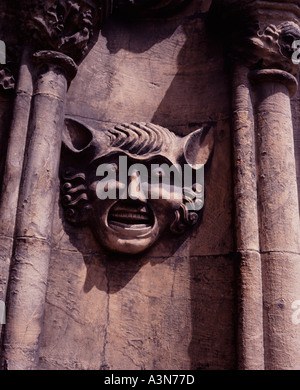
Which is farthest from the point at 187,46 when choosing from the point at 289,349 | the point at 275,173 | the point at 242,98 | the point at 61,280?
the point at 289,349

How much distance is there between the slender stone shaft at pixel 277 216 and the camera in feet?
8.05

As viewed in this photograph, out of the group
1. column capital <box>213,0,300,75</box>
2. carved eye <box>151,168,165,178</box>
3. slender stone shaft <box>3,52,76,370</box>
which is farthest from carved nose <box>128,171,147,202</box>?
column capital <box>213,0,300,75</box>

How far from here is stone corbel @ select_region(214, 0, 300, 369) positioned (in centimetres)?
247

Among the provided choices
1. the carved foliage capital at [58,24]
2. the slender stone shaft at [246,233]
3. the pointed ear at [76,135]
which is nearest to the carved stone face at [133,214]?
the pointed ear at [76,135]

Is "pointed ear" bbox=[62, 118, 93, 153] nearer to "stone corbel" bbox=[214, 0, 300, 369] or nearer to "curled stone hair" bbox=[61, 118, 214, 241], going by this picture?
"curled stone hair" bbox=[61, 118, 214, 241]

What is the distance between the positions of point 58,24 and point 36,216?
1266mm

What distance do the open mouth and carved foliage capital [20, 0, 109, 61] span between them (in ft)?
3.56

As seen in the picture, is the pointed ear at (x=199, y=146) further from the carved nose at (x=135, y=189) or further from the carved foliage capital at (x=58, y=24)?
the carved foliage capital at (x=58, y=24)

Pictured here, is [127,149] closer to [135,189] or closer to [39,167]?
[135,189]

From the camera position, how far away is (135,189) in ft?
9.23

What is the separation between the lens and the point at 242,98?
114 inches

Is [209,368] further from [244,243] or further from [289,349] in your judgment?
[244,243]

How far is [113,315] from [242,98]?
1.62 m

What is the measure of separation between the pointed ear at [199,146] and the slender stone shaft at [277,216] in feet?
1.11
